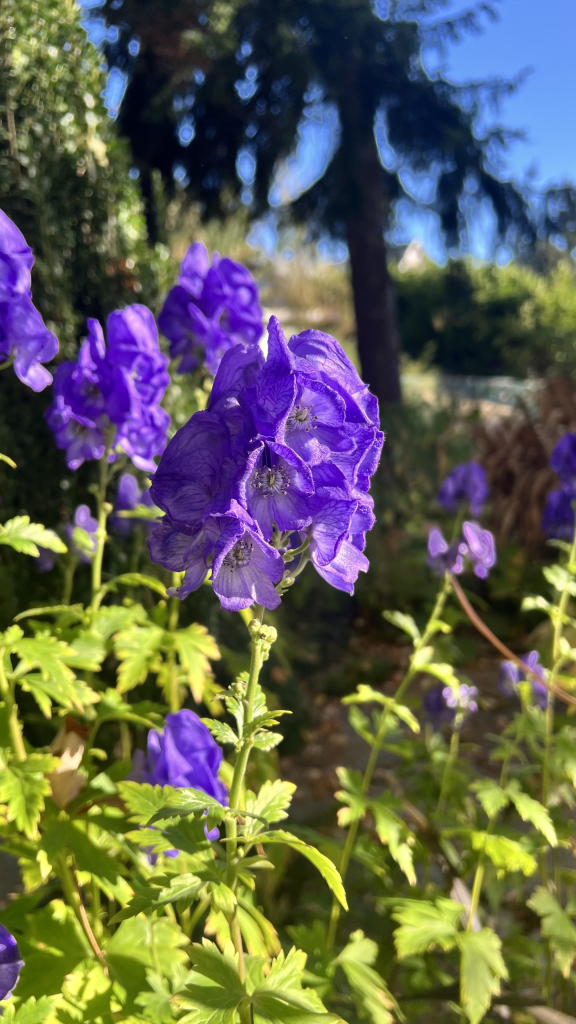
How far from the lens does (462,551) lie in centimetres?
227

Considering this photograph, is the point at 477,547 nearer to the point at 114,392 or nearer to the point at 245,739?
the point at 114,392

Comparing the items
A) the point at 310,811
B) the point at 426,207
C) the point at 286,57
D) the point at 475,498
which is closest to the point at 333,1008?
the point at 310,811

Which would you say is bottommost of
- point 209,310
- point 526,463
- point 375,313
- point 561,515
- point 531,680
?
point 531,680

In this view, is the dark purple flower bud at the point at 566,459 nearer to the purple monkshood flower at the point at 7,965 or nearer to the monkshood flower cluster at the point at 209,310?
the monkshood flower cluster at the point at 209,310

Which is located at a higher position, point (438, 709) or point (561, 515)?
point (561, 515)

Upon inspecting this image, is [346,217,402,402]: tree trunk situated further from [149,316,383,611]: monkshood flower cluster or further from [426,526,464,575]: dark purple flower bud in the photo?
[149,316,383,611]: monkshood flower cluster

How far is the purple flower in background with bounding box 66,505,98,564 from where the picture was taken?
1.86 m

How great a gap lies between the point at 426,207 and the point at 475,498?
19.0ft

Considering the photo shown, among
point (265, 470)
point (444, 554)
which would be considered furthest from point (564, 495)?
point (265, 470)

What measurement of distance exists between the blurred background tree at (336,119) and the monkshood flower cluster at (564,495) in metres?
3.97

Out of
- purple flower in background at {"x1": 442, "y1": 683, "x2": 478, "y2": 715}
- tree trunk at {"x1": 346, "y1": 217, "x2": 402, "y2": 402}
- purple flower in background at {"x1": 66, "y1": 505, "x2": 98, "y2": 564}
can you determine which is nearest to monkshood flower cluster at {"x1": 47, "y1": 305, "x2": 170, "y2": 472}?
purple flower in background at {"x1": 66, "y1": 505, "x2": 98, "y2": 564}

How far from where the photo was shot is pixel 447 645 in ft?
12.3

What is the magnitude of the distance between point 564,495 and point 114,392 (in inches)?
64.6

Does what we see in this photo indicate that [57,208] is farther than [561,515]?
Yes
